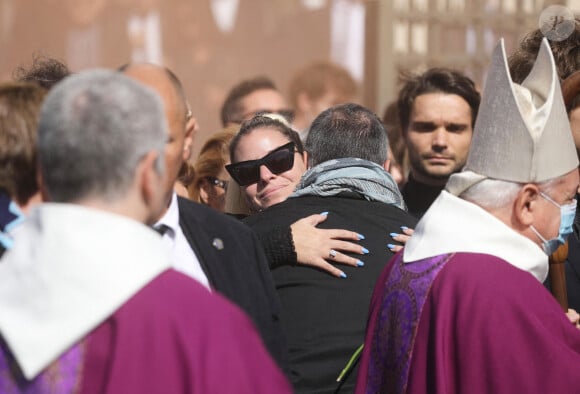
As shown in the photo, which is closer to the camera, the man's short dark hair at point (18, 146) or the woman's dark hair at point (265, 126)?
the man's short dark hair at point (18, 146)

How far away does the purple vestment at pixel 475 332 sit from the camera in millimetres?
3584

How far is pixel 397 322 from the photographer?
383 centimetres

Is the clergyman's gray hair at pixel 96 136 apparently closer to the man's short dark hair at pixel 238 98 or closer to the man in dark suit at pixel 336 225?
the man in dark suit at pixel 336 225

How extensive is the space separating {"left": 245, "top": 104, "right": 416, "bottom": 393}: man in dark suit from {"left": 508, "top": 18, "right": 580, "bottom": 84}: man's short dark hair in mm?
735

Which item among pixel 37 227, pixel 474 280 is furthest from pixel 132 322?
pixel 474 280

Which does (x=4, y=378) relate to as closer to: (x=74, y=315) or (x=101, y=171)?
(x=74, y=315)

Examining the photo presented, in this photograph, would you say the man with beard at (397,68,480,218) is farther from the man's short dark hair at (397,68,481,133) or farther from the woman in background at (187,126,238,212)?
the woman in background at (187,126,238,212)

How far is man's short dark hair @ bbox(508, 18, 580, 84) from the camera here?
17.4 ft

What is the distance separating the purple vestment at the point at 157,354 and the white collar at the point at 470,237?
1.03 metres

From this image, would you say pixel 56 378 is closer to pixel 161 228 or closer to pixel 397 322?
pixel 161 228

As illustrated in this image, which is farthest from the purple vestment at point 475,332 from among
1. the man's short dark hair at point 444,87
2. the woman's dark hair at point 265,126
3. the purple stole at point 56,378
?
the man's short dark hair at point 444,87

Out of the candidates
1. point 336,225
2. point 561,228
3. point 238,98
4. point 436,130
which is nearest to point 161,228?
point 336,225

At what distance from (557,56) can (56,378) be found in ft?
10.4

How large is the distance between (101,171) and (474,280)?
122 cm
